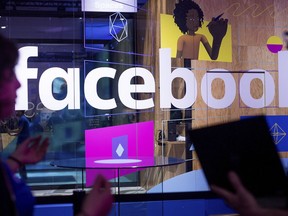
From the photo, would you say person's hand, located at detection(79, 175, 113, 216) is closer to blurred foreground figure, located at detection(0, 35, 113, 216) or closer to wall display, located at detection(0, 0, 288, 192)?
blurred foreground figure, located at detection(0, 35, 113, 216)

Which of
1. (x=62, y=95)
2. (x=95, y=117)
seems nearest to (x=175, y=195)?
(x=95, y=117)

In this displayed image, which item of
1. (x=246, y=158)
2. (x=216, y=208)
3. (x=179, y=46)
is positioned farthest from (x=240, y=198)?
(x=179, y=46)

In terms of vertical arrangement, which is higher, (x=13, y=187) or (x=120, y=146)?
(x=13, y=187)

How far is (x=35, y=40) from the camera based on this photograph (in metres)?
5.98

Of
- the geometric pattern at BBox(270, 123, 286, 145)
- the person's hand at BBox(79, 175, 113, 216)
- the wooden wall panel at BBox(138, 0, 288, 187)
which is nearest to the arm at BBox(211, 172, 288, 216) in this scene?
the person's hand at BBox(79, 175, 113, 216)

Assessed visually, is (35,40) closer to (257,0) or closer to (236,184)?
(257,0)

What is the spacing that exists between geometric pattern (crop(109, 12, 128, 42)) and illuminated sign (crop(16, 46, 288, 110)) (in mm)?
388

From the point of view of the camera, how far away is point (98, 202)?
3.79 ft

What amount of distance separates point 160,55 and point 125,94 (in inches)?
24.3

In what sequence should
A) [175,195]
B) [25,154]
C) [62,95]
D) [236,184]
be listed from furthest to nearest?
[175,195], [62,95], [25,154], [236,184]

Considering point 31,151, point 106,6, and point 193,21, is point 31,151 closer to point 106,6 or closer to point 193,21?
point 106,6

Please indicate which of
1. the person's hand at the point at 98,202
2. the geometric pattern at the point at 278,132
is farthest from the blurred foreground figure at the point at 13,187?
the geometric pattern at the point at 278,132

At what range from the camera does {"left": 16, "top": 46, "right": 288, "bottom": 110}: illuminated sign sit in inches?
229

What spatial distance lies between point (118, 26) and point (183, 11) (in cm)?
78
